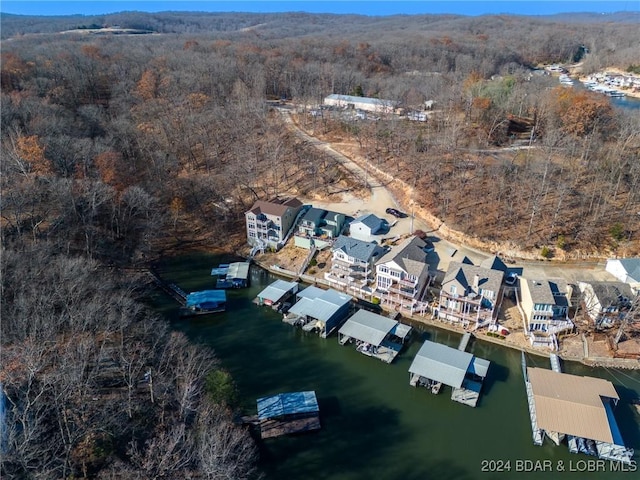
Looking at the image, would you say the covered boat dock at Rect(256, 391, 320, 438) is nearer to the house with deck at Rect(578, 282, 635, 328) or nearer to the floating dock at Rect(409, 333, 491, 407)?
the floating dock at Rect(409, 333, 491, 407)

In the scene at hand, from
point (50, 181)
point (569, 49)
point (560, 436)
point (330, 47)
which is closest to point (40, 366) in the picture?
point (50, 181)

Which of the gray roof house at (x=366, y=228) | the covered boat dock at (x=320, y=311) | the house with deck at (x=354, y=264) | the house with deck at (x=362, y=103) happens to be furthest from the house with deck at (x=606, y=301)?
the house with deck at (x=362, y=103)

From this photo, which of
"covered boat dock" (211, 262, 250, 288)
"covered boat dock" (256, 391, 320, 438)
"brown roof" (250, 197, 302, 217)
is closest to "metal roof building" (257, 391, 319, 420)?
"covered boat dock" (256, 391, 320, 438)

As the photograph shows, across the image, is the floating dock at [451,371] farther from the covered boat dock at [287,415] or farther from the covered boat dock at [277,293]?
the covered boat dock at [277,293]

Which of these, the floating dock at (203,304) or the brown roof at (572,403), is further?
the floating dock at (203,304)

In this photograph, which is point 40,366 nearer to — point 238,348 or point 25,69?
point 238,348

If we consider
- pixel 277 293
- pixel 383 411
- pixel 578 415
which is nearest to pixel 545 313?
pixel 578 415

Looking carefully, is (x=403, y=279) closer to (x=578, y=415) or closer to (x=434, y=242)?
(x=434, y=242)
